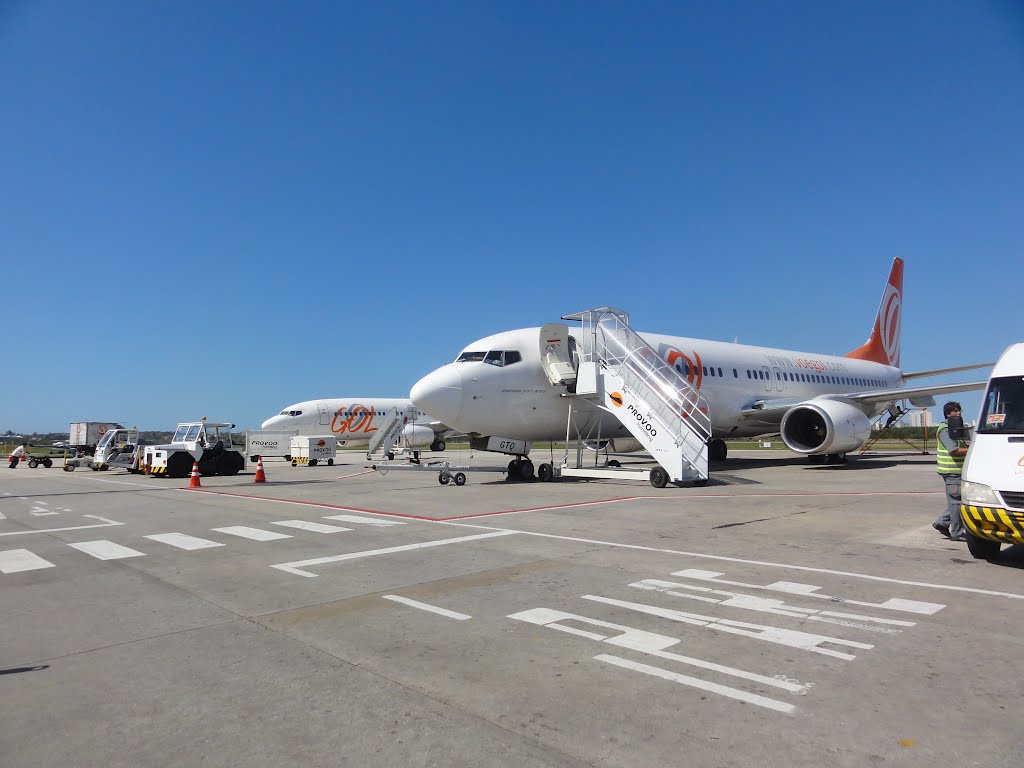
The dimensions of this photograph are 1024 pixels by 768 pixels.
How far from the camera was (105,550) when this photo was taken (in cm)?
841

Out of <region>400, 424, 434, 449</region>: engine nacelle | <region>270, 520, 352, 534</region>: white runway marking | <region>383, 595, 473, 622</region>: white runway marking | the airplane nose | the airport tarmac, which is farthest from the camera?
<region>400, 424, 434, 449</region>: engine nacelle

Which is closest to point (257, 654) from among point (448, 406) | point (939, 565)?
point (939, 565)

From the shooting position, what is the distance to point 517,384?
17.0 meters

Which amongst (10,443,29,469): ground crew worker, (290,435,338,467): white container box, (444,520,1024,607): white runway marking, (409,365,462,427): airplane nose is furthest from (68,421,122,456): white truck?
(444,520,1024,607): white runway marking

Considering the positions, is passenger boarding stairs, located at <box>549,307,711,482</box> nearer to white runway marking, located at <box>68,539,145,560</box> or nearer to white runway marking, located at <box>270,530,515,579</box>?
white runway marking, located at <box>270,530,515,579</box>

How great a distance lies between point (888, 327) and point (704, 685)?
114ft

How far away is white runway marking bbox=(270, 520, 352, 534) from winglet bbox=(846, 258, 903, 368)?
98.2 feet

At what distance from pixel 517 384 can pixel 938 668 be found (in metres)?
13.4

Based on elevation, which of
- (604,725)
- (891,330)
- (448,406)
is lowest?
(604,725)

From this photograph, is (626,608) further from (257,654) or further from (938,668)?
(257,654)

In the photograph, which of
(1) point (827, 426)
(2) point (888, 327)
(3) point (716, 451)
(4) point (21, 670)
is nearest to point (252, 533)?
(4) point (21, 670)

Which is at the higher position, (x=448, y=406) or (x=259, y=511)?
(x=448, y=406)

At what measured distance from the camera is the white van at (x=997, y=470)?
20.2 feet

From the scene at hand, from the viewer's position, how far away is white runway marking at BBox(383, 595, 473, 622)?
17.0 ft
